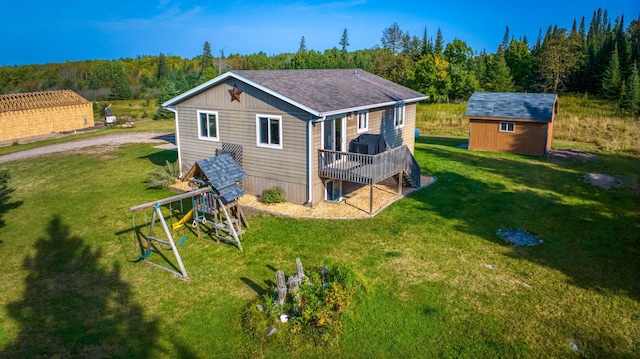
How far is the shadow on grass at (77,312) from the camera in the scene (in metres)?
9.05

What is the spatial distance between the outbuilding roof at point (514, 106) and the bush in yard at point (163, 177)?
18.5 m

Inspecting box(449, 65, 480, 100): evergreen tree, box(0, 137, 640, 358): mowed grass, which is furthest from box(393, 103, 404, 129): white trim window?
box(449, 65, 480, 100): evergreen tree

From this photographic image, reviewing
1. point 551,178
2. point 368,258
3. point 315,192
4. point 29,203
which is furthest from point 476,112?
point 29,203

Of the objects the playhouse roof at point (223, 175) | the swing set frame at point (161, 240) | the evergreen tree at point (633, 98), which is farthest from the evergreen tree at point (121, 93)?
the evergreen tree at point (633, 98)

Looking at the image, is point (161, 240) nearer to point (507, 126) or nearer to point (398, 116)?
point (398, 116)

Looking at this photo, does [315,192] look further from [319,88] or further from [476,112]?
[476,112]

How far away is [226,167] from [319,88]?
6237mm

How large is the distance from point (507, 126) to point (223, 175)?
66.6 feet

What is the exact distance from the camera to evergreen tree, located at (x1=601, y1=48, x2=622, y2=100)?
189 ft

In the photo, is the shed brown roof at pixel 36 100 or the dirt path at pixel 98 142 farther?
the shed brown roof at pixel 36 100

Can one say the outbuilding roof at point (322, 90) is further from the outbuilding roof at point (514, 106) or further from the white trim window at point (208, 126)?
the outbuilding roof at point (514, 106)

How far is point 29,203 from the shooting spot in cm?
1877

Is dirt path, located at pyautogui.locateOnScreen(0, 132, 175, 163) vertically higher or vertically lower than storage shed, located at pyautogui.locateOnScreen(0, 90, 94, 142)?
lower

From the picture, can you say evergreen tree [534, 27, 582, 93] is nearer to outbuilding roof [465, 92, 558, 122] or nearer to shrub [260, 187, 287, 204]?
outbuilding roof [465, 92, 558, 122]
